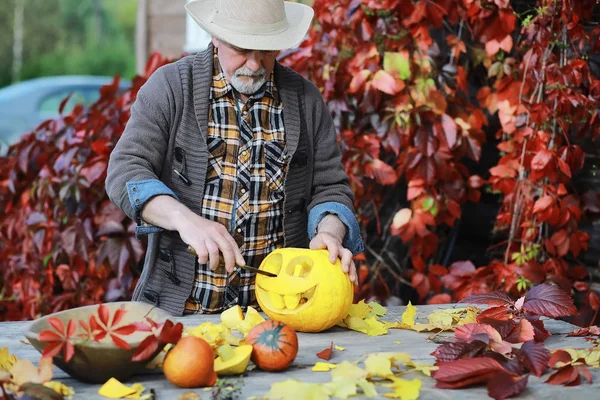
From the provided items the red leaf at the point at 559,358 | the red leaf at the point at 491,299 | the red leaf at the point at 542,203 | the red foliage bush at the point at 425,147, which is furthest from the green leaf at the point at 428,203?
the red leaf at the point at 559,358

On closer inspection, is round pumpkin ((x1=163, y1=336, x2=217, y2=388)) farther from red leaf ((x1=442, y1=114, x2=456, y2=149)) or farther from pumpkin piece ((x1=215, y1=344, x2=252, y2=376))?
red leaf ((x1=442, y1=114, x2=456, y2=149))

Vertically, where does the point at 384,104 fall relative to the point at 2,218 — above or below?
above

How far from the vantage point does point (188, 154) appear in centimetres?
233

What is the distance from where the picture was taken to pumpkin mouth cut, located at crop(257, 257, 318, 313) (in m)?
2.00

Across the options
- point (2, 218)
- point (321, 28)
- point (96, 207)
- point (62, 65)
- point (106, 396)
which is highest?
point (321, 28)

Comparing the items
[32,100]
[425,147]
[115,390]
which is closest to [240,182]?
[115,390]

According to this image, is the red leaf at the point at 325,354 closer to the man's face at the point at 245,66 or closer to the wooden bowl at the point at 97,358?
the wooden bowl at the point at 97,358

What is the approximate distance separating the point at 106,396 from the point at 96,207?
2.30 metres

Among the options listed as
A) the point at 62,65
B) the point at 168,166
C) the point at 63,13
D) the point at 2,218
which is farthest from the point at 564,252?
the point at 63,13

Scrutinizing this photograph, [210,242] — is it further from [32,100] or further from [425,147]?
[32,100]

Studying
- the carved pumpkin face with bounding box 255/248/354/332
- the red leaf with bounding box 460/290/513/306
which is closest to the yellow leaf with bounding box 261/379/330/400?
the carved pumpkin face with bounding box 255/248/354/332

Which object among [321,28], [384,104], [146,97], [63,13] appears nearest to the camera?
[146,97]

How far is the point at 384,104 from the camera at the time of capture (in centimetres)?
353

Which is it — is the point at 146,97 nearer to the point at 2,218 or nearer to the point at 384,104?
the point at 384,104
